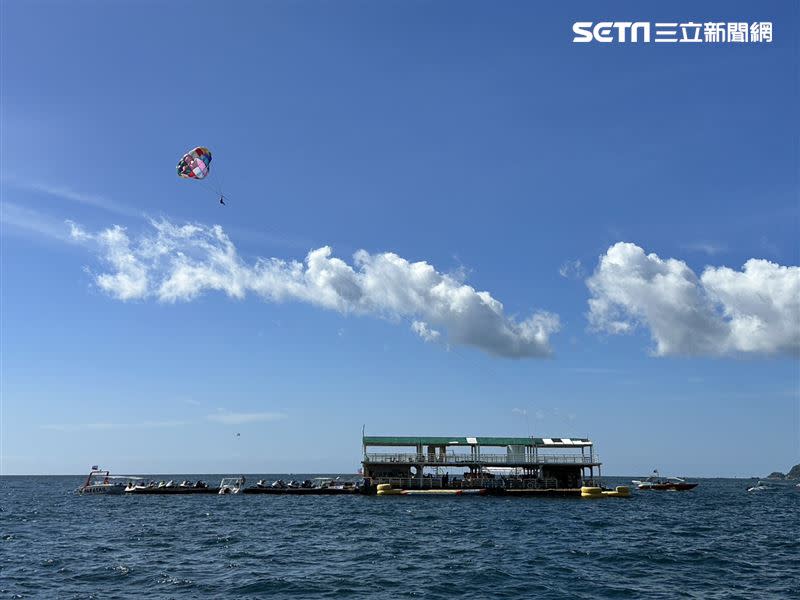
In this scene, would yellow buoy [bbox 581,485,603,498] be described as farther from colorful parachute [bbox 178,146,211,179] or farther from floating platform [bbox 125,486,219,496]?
colorful parachute [bbox 178,146,211,179]

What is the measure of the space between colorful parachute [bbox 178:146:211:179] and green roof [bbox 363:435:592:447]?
147 ft

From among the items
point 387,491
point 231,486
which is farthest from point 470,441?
point 231,486

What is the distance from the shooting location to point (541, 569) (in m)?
37.3

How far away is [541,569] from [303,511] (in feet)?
130

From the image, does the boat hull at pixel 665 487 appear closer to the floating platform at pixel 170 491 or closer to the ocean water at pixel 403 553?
the ocean water at pixel 403 553

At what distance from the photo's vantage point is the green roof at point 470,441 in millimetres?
90438

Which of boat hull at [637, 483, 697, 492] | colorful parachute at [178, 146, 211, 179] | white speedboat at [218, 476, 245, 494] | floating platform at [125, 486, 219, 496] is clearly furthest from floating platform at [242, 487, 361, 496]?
boat hull at [637, 483, 697, 492]

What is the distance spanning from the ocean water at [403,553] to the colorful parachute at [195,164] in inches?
1163

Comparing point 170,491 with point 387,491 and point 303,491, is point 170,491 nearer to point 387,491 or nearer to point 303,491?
point 303,491

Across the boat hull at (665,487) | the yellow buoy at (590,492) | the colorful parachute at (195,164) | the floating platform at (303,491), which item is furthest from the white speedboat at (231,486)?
the boat hull at (665,487)

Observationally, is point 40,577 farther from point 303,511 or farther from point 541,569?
point 303,511

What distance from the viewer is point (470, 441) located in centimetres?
9088

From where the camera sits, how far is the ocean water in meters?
32.5

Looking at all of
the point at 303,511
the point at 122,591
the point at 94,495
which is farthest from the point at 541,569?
the point at 94,495
